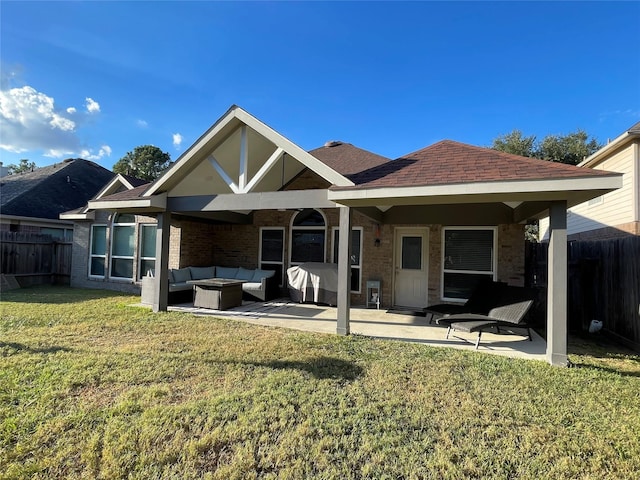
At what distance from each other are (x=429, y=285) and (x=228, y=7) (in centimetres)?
924

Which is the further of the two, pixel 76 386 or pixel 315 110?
pixel 315 110

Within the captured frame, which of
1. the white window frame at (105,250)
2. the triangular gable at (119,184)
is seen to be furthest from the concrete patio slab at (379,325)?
the triangular gable at (119,184)

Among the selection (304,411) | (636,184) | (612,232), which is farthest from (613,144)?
(304,411)

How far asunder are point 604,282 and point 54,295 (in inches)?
581

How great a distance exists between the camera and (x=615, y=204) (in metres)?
9.25

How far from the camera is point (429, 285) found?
909 centimetres

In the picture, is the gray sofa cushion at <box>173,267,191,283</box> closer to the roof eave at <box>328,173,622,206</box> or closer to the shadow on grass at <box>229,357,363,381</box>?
the shadow on grass at <box>229,357,363,381</box>

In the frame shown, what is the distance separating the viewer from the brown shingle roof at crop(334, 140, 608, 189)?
481cm

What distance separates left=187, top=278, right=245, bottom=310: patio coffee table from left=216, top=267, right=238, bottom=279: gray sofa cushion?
1.72m

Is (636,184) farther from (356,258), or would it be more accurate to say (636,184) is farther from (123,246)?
(123,246)

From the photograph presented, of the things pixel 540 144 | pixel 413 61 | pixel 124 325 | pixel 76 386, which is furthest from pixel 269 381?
pixel 540 144

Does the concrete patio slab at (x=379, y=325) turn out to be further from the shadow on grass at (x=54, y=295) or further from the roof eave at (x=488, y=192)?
the shadow on grass at (x=54, y=295)

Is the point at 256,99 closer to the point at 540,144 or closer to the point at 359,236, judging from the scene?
the point at 359,236

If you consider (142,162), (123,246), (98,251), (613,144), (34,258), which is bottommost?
(34,258)
